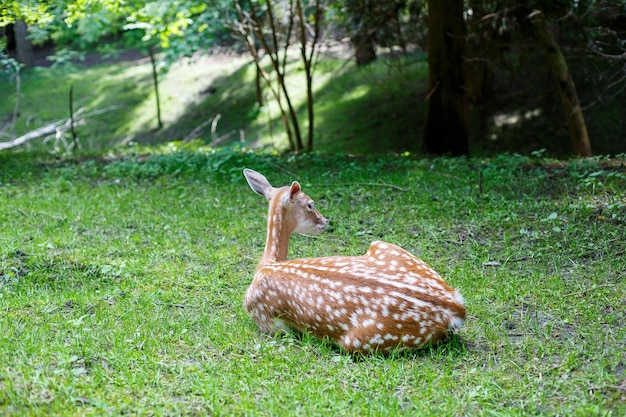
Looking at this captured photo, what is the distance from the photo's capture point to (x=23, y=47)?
955 inches

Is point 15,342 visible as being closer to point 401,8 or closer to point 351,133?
point 401,8

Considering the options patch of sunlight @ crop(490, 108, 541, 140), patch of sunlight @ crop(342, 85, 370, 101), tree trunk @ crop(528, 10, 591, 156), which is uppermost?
tree trunk @ crop(528, 10, 591, 156)

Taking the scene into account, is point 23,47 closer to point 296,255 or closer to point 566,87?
point 566,87

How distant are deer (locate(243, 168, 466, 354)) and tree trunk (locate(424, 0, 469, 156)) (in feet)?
22.2

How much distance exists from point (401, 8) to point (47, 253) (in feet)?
29.0

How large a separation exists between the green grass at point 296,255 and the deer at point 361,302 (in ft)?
0.42

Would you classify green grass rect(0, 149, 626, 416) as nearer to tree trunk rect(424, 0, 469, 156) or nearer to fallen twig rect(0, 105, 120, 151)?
tree trunk rect(424, 0, 469, 156)

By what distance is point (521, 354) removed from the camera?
4391 millimetres

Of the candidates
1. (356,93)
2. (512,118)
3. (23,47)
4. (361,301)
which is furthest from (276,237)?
(23,47)

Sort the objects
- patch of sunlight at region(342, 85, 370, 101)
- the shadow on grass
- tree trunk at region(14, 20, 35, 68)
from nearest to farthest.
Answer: the shadow on grass
patch of sunlight at region(342, 85, 370, 101)
tree trunk at region(14, 20, 35, 68)

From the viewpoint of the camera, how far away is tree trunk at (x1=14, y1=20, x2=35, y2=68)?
23797 mm

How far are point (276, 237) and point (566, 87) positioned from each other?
9.11 metres

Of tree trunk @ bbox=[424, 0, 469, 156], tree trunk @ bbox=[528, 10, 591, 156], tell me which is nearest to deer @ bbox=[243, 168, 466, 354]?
tree trunk @ bbox=[424, 0, 469, 156]

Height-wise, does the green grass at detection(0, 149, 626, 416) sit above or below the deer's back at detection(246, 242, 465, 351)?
below
